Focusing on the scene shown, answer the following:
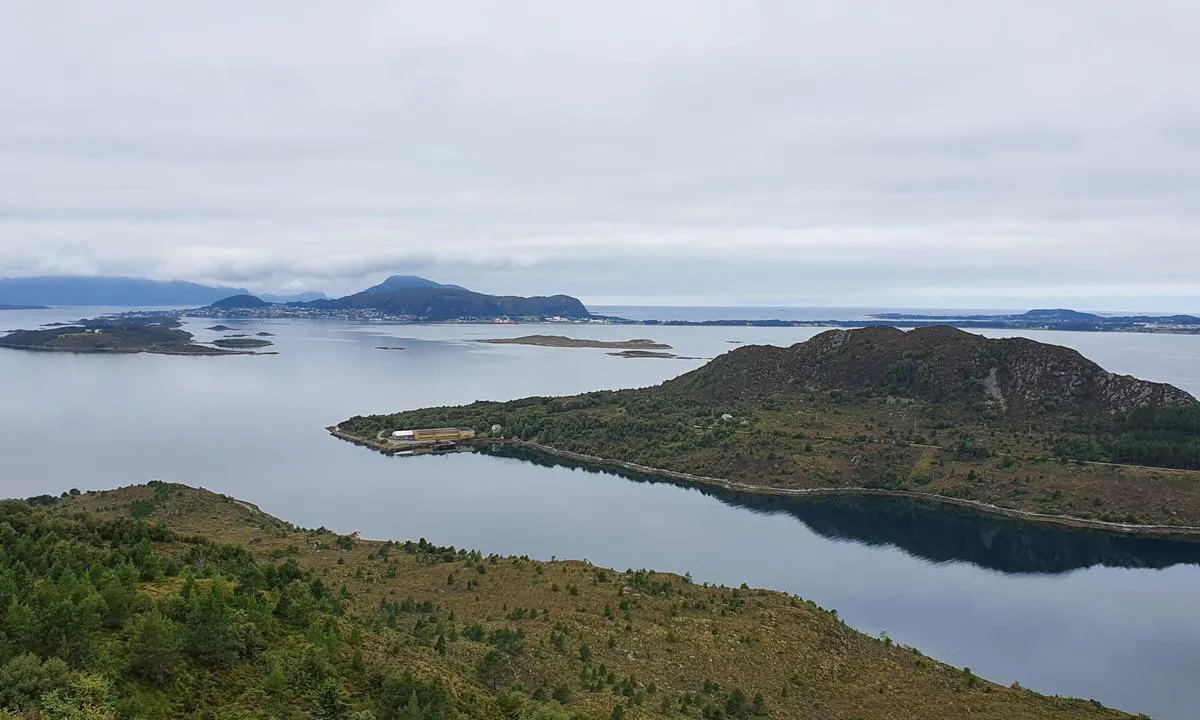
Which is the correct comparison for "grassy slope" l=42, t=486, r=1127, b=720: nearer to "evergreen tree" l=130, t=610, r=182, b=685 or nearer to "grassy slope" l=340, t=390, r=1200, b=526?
"evergreen tree" l=130, t=610, r=182, b=685

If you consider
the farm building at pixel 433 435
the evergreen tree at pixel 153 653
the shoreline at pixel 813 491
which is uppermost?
the evergreen tree at pixel 153 653

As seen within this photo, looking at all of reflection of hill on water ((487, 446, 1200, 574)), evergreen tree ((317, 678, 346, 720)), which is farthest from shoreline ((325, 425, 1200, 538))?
evergreen tree ((317, 678, 346, 720))

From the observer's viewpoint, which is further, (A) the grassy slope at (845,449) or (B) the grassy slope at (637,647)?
(A) the grassy slope at (845,449)

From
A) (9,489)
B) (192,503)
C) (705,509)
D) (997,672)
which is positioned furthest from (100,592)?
(9,489)

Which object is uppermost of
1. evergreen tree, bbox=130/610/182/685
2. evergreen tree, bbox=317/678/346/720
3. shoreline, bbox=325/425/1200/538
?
evergreen tree, bbox=130/610/182/685

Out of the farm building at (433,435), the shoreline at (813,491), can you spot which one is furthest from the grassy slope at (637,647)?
the farm building at (433,435)

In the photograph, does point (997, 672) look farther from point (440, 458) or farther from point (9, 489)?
point (9, 489)

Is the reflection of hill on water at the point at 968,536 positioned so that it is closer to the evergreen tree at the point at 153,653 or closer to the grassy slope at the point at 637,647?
the grassy slope at the point at 637,647
